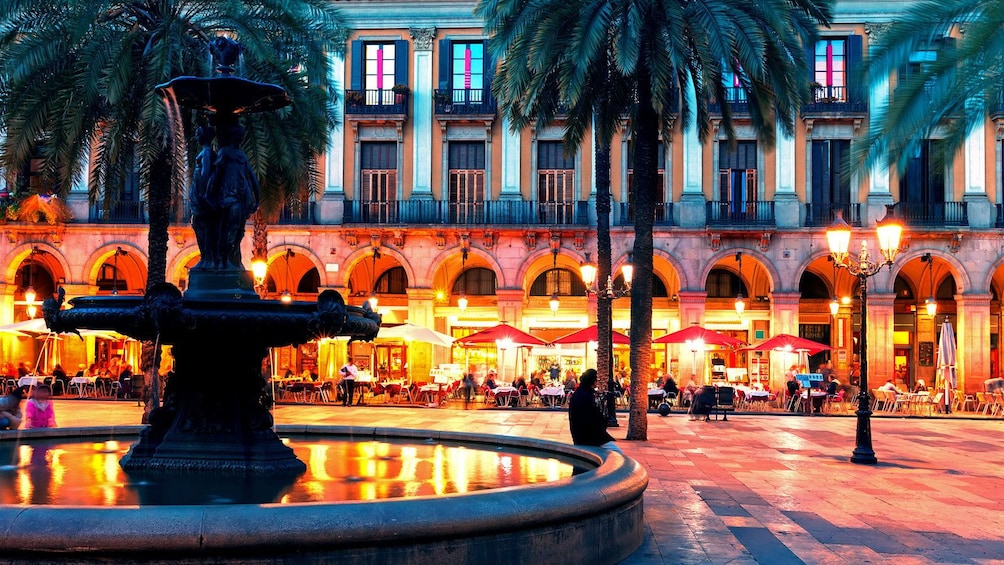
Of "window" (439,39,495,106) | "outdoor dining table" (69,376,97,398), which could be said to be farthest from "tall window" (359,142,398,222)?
"outdoor dining table" (69,376,97,398)

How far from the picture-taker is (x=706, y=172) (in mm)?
37812

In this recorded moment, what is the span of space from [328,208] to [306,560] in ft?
107

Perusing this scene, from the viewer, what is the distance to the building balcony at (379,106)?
38125 millimetres

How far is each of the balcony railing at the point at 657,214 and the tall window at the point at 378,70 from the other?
30.9 feet

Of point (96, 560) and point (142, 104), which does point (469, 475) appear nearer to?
point (96, 560)

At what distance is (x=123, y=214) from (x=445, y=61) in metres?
12.8

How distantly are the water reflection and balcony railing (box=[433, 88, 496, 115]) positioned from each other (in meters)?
26.2

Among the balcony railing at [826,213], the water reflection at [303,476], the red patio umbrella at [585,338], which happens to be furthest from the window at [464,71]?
the water reflection at [303,476]

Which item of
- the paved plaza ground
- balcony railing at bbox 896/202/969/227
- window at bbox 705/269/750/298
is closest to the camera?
the paved plaza ground

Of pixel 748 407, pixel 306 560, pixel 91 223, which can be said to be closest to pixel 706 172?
pixel 748 407

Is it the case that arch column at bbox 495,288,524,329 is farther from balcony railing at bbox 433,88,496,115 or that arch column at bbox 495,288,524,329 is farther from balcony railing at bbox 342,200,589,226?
balcony railing at bbox 433,88,496,115

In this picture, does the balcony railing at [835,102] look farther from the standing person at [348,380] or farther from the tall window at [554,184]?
the standing person at [348,380]

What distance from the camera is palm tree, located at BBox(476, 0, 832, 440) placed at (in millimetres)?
18734

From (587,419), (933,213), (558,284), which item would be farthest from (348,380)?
(933,213)
